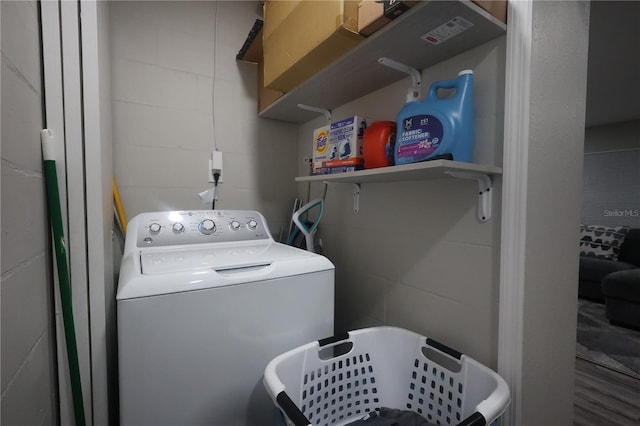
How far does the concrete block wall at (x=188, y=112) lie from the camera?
1.48 meters

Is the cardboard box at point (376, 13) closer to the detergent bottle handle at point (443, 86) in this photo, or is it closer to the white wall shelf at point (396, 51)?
the white wall shelf at point (396, 51)

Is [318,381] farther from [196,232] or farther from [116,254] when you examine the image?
[116,254]

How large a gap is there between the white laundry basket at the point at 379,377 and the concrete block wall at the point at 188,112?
102cm

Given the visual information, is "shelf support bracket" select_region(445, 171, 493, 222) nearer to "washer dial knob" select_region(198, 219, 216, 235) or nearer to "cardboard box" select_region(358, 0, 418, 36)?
"cardboard box" select_region(358, 0, 418, 36)

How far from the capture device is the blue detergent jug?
0.86 metres

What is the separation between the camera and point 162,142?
1565mm

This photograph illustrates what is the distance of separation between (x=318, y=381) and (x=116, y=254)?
3.78 feet

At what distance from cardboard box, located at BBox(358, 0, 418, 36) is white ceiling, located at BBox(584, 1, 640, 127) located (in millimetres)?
1937

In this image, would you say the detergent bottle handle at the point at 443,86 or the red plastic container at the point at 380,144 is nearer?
the detergent bottle handle at the point at 443,86

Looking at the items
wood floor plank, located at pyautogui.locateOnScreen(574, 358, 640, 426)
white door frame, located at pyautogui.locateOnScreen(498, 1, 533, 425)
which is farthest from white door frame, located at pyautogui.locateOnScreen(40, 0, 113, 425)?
wood floor plank, located at pyautogui.locateOnScreen(574, 358, 640, 426)

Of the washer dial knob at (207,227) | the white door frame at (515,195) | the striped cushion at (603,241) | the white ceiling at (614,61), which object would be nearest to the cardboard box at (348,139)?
the white door frame at (515,195)

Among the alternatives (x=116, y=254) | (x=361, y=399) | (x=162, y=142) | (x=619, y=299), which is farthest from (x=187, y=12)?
(x=619, y=299)

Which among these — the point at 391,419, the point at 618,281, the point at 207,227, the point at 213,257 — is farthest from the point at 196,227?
the point at 618,281

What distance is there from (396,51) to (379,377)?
3.74ft
